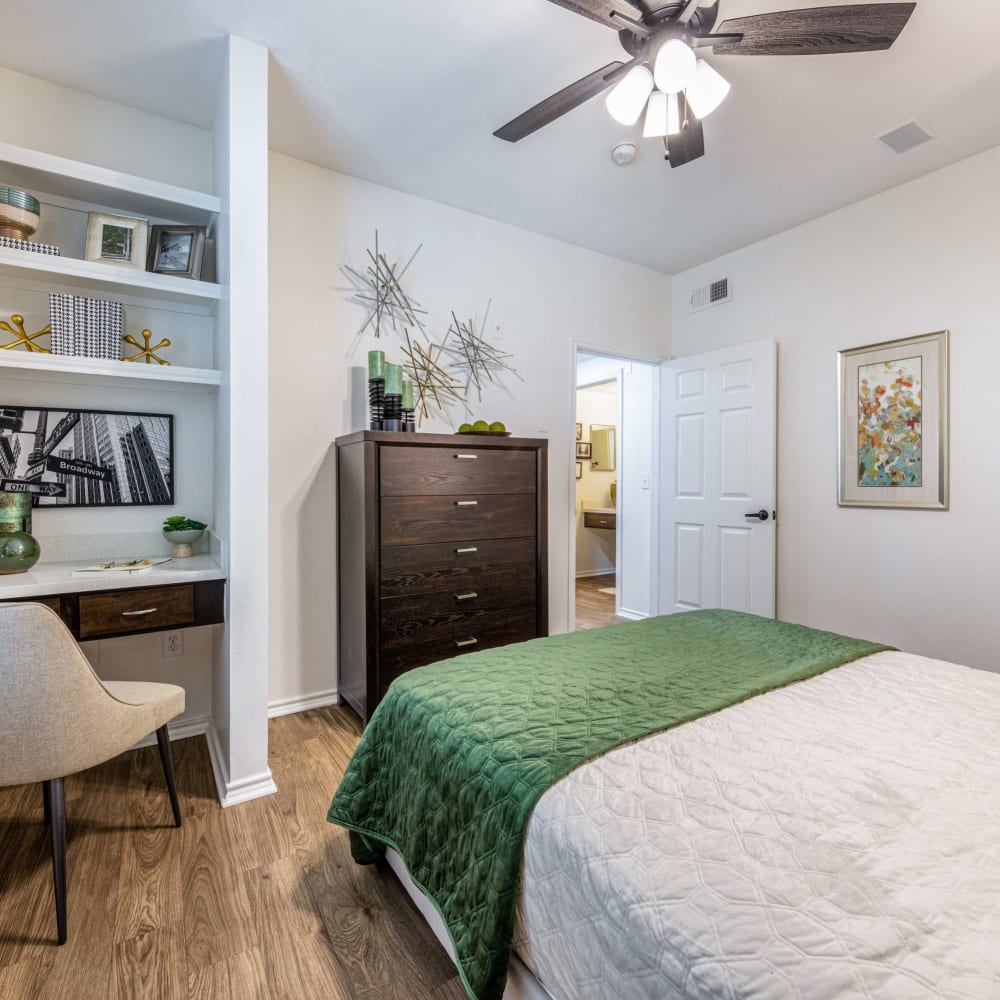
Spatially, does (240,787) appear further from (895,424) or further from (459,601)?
(895,424)

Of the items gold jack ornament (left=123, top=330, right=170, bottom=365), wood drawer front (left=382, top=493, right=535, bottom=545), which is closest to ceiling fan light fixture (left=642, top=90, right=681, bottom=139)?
wood drawer front (left=382, top=493, right=535, bottom=545)

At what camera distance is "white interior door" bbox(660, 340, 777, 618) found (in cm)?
343

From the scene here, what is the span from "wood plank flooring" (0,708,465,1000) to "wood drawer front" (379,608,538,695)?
0.54 metres

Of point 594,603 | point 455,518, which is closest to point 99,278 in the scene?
point 455,518

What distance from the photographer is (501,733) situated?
1.12 metres

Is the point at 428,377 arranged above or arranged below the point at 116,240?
below

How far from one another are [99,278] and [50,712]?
1495 mm

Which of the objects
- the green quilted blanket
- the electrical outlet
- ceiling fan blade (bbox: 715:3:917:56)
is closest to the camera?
the green quilted blanket

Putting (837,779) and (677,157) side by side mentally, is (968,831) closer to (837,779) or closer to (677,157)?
(837,779)

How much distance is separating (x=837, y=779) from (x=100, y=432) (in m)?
2.69

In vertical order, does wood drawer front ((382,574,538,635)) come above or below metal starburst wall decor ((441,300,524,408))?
below

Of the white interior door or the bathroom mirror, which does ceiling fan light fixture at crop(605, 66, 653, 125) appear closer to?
the white interior door

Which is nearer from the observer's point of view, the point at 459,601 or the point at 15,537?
the point at 15,537

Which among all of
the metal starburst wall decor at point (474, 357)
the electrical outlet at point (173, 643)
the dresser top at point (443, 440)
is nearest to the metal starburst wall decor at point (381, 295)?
the metal starburst wall decor at point (474, 357)
